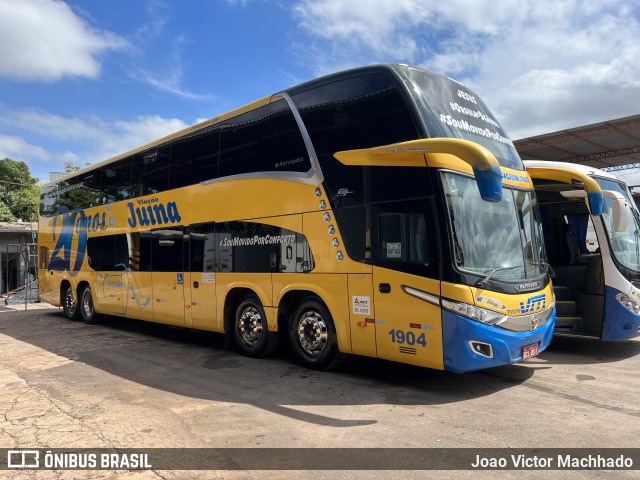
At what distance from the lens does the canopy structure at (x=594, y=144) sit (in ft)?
62.1

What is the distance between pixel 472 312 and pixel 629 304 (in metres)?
3.86

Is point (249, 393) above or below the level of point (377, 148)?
below

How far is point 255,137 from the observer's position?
8086mm

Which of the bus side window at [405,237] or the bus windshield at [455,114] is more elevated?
the bus windshield at [455,114]

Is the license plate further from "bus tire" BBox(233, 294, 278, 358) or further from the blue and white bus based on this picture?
"bus tire" BBox(233, 294, 278, 358)

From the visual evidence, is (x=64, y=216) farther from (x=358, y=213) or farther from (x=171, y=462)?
(x=171, y=462)

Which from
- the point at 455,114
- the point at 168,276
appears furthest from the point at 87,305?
the point at 455,114

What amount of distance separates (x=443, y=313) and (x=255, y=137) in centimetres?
431

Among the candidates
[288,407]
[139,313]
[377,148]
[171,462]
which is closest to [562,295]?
[377,148]

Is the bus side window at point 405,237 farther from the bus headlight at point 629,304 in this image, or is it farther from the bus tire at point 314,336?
the bus headlight at point 629,304

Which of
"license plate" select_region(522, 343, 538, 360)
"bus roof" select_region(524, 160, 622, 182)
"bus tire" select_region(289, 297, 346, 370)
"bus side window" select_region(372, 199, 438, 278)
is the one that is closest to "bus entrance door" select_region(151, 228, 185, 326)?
"bus tire" select_region(289, 297, 346, 370)

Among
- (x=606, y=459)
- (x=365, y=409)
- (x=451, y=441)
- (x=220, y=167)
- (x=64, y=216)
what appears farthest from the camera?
(x=64, y=216)

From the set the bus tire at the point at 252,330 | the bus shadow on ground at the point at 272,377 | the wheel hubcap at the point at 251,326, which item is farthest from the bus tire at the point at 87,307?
the wheel hubcap at the point at 251,326

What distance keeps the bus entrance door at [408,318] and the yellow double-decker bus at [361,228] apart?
0.02m
